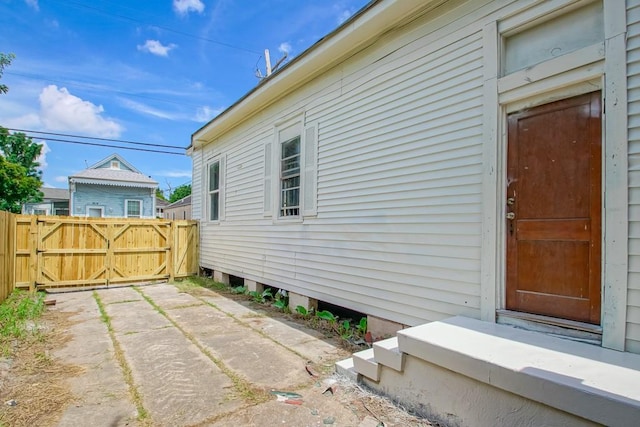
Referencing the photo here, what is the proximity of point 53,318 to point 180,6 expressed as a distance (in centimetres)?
939

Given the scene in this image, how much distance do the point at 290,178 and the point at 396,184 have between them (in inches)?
96.9

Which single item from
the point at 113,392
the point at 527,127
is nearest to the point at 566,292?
the point at 527,127

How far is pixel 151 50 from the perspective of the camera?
12.7m

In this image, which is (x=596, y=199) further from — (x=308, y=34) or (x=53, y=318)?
(x=308, y=34)

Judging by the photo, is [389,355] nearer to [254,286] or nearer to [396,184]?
[396,184]

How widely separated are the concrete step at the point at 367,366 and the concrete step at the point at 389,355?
0.06m

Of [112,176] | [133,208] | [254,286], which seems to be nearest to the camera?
[254,286]

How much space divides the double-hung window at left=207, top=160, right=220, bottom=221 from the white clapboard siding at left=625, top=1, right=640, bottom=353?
770 centimetres

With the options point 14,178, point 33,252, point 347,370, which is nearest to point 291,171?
point 347,370

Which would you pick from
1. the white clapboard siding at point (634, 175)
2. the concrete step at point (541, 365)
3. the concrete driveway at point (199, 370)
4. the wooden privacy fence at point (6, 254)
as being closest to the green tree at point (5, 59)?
the wooden privacy fence at point (6, 254)

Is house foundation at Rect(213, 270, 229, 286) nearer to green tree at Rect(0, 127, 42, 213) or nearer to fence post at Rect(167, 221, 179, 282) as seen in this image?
fence post at Rect(167, 221, 179, 282)

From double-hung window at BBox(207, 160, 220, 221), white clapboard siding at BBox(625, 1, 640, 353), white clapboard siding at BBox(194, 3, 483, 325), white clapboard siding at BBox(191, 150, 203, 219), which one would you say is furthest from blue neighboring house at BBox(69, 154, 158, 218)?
white clapboard siding at BBox(625, 1, 640, 353)

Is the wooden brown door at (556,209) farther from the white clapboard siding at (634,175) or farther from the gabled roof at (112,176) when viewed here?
the gabled roof at (112,176)

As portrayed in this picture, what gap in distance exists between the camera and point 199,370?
3.16 meters
